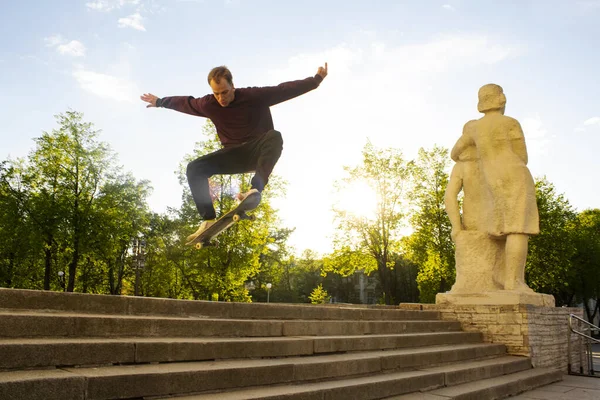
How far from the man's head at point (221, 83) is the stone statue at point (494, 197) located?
6029 mm

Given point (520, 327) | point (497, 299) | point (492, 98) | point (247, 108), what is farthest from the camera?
point (492, 98)

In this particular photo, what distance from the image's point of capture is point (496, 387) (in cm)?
594

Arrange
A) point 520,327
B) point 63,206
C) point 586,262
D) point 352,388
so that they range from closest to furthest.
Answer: point 352,388
point 520,327
point 63,206
point 586,262

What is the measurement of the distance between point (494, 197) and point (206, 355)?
7.18 m

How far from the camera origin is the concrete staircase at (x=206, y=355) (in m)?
3.00

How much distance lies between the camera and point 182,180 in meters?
27.6

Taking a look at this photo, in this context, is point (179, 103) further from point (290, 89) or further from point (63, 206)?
point (63, 206)

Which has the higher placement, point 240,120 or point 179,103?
point 179,103

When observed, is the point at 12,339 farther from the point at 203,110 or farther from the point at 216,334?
the point at 203,110

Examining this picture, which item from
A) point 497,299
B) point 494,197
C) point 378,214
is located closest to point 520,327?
point 497,299

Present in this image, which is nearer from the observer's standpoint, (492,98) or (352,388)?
(352,388)

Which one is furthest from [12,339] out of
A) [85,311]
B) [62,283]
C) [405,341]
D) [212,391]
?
[62,283]

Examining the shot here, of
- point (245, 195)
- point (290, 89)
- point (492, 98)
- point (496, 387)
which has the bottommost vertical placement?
point (496, 387)

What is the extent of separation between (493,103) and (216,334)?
780cm
